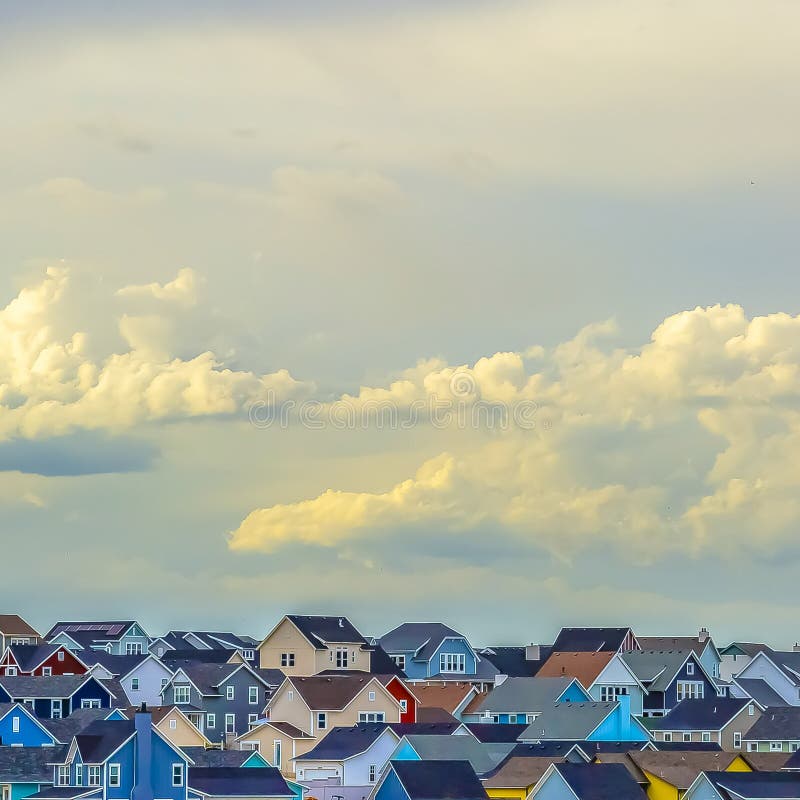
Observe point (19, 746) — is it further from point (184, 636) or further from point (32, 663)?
point (184, 636)

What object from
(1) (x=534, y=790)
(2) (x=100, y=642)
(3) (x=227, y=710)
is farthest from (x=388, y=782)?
(2) (x=100, y=642)

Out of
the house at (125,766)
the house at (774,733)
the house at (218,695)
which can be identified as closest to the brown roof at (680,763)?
the house at (774,733)

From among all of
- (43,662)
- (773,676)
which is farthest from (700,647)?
(43,662)

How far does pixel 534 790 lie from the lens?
8556cm

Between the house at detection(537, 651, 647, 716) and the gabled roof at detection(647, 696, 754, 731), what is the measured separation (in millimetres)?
7184

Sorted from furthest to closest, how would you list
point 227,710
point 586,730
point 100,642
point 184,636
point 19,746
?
point 184,636, point 100,642, point 227,710, point 586,730, point 19,746

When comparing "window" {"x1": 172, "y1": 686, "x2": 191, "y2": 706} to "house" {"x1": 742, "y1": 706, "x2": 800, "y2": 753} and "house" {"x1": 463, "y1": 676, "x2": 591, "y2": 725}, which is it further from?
"house" {"x1": 742, "y1": 706, "x2": 800, "y2": 753}

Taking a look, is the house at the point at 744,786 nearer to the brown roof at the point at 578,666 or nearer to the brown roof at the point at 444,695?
the brown roof at the point at 444,695

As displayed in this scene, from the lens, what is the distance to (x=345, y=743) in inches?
3826

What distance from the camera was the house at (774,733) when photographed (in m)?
110

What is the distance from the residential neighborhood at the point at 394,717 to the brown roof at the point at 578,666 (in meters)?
0.16

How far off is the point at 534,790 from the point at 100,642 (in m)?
68.4

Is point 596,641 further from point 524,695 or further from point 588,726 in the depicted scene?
point 588,726

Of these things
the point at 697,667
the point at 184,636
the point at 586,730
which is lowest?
the point at 586,730
